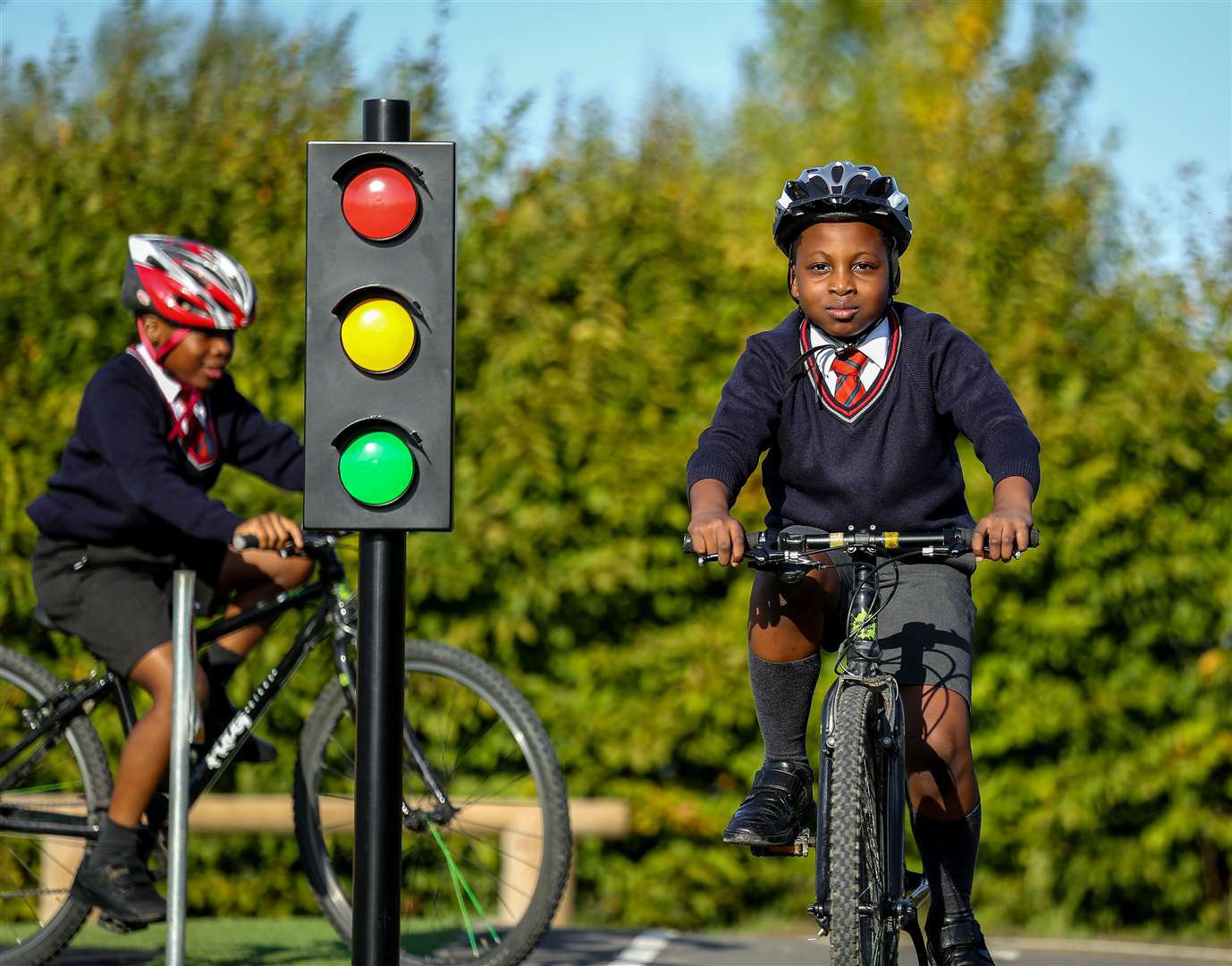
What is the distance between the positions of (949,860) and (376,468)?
170 centimetres

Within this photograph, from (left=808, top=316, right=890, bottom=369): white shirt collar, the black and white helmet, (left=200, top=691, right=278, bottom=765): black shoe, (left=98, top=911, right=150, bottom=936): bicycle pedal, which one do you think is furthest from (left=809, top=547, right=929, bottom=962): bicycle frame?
(left=98, top=911, right=150, bottom=936): bicycle pedal

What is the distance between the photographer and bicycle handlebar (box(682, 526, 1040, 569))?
11.6 ft

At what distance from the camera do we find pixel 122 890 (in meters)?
4.95

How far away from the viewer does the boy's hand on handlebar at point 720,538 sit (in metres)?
3.58

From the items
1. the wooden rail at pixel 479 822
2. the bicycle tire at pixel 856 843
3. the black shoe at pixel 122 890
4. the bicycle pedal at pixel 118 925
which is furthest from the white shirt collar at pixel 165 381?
the bicycle tire at pixel 856 843

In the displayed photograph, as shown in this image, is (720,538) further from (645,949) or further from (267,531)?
(645,949)

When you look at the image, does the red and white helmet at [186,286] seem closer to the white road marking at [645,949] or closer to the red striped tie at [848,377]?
the red striped tie at [848,377]

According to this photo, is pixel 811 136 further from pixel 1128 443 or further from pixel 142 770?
pixel 142 770

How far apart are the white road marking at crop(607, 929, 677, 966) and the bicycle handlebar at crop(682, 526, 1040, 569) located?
91.4 inches

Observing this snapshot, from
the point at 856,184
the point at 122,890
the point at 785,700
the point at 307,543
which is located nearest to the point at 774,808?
the point at 785,700

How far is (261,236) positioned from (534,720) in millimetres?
3526

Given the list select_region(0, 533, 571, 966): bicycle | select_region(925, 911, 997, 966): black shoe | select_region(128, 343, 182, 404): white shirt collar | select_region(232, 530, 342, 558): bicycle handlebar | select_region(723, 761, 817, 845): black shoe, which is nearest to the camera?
select_region(723, 761, 817, 845): black shoe

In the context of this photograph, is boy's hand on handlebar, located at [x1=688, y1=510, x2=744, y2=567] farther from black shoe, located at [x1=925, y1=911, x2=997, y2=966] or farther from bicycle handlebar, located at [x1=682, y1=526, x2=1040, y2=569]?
black shoe, located at [x1=925, y1=911, x2=997, y2=966]

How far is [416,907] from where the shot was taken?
24.5ft
